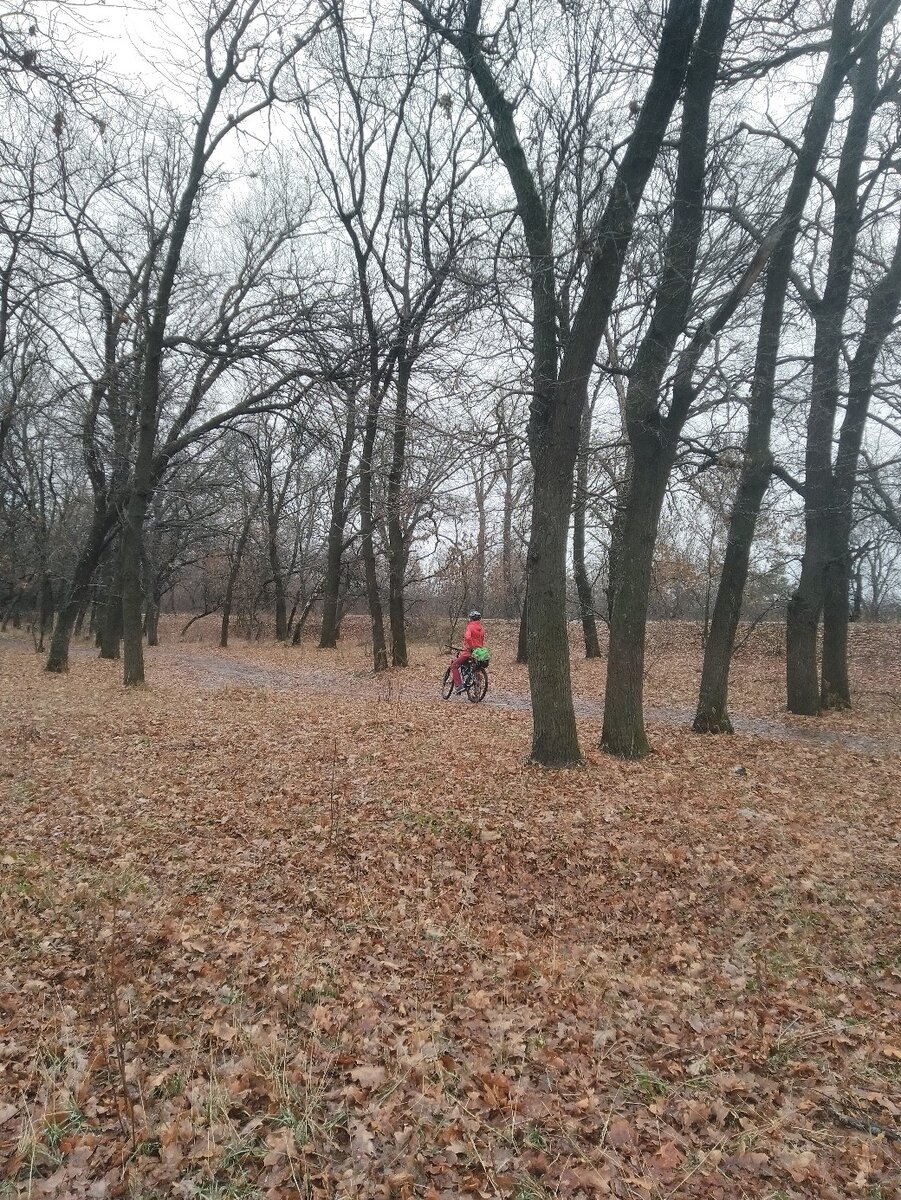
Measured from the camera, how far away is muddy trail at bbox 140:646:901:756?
1045 cm

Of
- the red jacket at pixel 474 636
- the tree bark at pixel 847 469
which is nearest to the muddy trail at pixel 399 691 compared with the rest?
the red jacket at pixel 474 636

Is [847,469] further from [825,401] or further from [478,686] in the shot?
[478,686]

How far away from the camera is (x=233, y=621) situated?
39562 millimetres

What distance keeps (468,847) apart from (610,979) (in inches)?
71.4

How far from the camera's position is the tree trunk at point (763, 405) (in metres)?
9.52

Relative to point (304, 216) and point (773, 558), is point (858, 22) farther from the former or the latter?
point (773, 558)

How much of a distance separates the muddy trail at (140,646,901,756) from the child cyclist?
13.6 inches

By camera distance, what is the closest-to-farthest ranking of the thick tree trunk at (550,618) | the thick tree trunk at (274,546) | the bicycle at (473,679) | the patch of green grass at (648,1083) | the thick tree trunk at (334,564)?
the patch of green grass at (648,1083)
the thick tree trunk at (550,618)
the bicycle at (473,679)
the thick tree trunk at (334,564)
the thick tree trunk at (274,546)

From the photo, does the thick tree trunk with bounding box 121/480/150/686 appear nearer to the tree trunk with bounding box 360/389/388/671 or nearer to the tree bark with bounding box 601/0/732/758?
the tree trunk with bounding box 360/389/388/671

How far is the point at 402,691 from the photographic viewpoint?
49.8ft

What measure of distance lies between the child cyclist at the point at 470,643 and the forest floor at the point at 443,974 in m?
5.04

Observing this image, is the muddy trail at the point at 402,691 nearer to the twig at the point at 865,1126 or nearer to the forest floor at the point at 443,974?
the forest floor at the point at 443,974

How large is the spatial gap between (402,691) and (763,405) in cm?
908

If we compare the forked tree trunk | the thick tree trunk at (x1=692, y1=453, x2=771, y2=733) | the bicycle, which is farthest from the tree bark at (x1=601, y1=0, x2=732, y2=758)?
the bicycle
